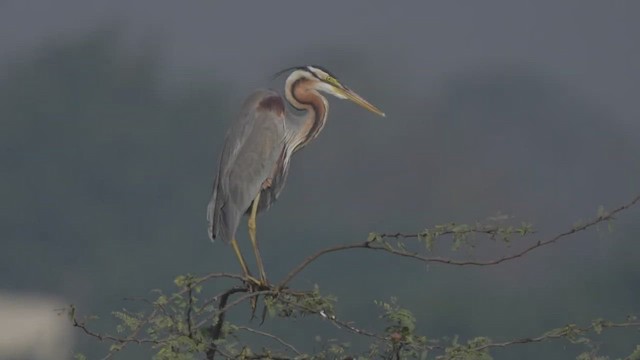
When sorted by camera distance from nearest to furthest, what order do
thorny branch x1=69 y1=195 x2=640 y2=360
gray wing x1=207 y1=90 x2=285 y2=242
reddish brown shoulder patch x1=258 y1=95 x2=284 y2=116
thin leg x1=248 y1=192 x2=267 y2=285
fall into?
thorny branch x1=69 y1=195 x2=640 y2=360
thin leg x1=248 y1=192 x2=267 y2=285
gray wing x1=207 y1=90 x2=285 y2=242
reddish brown shoulder patch x1=258 y1=95 x2=284 y2=116

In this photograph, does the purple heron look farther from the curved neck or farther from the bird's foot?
the bird's foot

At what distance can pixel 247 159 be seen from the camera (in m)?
4.01

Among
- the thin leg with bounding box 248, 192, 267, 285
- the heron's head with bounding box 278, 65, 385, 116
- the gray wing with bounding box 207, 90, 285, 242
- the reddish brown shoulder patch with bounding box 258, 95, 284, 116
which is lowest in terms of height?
the thin leg with bounding box 248, 192, 267, 285

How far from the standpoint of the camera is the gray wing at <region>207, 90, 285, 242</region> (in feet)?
12.9

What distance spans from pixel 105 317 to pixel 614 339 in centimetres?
204

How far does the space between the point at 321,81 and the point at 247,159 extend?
266mm

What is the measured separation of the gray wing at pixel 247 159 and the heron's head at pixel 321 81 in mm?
74

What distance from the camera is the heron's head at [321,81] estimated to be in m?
4.11

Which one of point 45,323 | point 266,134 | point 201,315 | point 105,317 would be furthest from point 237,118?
point 105,317

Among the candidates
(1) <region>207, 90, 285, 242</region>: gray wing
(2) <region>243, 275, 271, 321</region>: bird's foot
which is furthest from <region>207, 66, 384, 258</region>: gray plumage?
(2) <region>243, 275, 271, 321</region>: bird's foot

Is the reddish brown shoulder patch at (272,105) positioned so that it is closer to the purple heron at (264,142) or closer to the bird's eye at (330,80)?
the purple heron at (264,142)

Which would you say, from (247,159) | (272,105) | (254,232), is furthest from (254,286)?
(272,105)

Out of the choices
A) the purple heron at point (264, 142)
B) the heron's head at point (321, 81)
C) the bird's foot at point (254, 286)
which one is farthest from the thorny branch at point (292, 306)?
the heron's head at point (321, 81)

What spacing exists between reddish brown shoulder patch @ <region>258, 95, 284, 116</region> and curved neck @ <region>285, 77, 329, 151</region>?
6 centimetres
